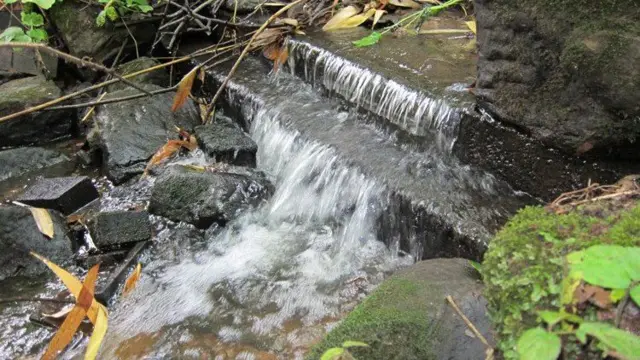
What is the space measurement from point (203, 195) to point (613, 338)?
12.0 ft

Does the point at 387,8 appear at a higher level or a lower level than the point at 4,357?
higher

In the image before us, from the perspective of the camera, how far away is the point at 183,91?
5.82 metres

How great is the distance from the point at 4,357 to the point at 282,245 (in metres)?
1.88

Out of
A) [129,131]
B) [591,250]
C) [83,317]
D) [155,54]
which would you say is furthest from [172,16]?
[591,250]

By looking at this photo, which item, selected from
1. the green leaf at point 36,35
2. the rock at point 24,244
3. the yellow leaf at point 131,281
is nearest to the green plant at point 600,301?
the yellow leaf at point 131,281

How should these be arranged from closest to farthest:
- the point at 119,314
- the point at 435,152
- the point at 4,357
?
1. the point at 4,357
2. the point at 119,314
3. the point at 435,152

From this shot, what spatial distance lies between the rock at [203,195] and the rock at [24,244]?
2.49ft

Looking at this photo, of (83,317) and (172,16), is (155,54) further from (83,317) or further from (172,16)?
(83,317)

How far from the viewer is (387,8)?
5.96m

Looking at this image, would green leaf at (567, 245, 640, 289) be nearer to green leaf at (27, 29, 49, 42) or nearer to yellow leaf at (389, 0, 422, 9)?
yellow leaf at (389, 0, 422, 9)

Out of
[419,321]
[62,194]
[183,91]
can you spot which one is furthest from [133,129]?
[419,321]

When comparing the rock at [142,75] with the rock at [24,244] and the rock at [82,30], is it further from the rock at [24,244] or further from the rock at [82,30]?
the rock at [24,244]

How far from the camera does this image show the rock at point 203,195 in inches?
172

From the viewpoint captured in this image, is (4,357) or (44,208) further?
(44,208)
